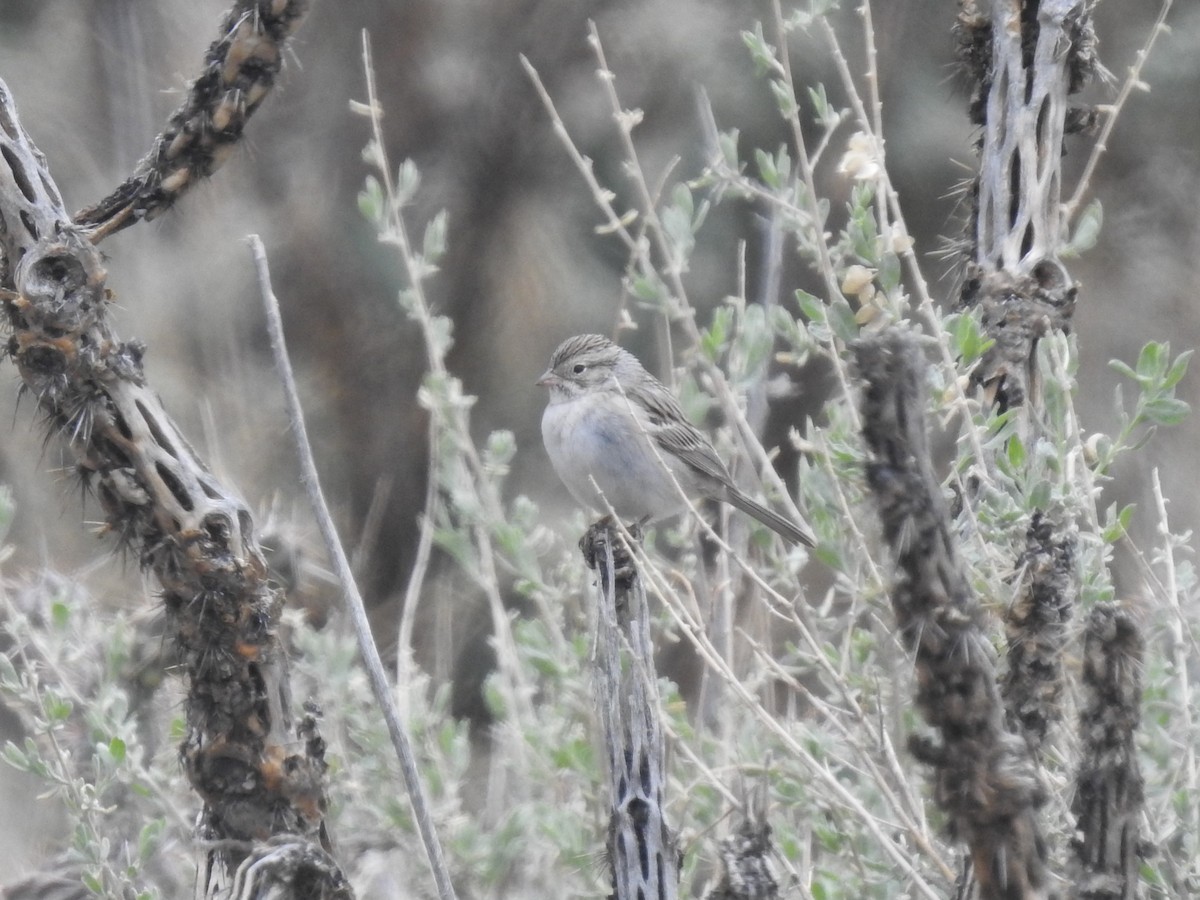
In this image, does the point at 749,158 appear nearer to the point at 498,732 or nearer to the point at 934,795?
the point at 498,732

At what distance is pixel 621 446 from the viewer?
5.67m

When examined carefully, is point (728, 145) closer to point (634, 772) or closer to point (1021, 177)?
point (1021, 177)

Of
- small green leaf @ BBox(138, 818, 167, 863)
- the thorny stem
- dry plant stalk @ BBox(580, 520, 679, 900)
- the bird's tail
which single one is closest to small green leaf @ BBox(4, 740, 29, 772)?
small green leaf @ BBox(138, 818, 167, 863)

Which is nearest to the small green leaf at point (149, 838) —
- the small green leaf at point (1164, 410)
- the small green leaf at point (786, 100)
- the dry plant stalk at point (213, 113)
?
the dry plant stalk at point (213, 113)

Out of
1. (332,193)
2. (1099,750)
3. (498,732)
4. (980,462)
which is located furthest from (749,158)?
(1099,750)

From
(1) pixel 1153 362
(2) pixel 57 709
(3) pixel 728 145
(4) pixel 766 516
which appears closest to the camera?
(1) pixel 1153 362

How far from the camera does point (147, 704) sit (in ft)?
18.8

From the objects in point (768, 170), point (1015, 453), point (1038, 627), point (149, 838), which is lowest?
point (149, 838)

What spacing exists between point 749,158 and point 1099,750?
7129mm

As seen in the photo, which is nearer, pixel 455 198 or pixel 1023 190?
pixel 1023 190

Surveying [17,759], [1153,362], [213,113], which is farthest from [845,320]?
[17,759]

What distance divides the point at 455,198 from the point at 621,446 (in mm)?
5535

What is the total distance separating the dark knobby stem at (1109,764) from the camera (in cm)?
239

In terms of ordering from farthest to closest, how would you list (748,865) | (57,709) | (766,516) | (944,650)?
(766,516) → (57,709) → (748,865) → (944,650)
